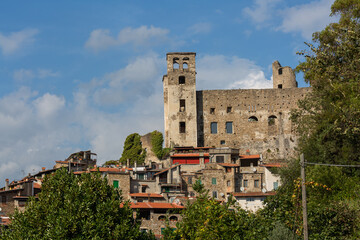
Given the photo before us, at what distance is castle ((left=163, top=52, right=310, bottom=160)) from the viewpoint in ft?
190

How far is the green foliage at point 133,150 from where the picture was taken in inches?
2311

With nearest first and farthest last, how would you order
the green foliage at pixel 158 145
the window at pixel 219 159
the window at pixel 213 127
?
the window at pixel 219 159
the green foliage at pixel 158 145
the window at pixel 213 127

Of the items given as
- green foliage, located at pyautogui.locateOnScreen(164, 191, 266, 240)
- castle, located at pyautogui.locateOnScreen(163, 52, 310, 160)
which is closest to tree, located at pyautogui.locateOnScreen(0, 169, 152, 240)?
green foliage, located at pyautogui.locateOnScreen(164, 191, 266, 240)

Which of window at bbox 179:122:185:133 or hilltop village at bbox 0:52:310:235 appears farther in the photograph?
window at bbox 179:122:185:133

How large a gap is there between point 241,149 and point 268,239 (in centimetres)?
3536

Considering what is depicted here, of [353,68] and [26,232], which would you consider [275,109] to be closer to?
[353,68]

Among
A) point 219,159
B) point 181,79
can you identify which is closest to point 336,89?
point 219,159

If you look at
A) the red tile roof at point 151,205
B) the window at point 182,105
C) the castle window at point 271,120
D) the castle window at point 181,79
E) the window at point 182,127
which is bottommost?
the red tile roof at point 151,205

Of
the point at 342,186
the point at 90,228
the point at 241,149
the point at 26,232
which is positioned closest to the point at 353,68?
the point at 342,186

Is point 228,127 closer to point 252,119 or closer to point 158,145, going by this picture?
point 252,119

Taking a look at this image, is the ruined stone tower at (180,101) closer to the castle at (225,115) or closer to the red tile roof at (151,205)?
the castle at (225,115)

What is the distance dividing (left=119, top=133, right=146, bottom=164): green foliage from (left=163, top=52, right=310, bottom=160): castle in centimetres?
302

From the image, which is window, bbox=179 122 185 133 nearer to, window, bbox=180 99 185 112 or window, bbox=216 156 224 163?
window, bbox=180 99 185 112

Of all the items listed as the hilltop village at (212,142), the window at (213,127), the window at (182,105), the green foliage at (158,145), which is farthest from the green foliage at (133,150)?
the window at (213,127)
